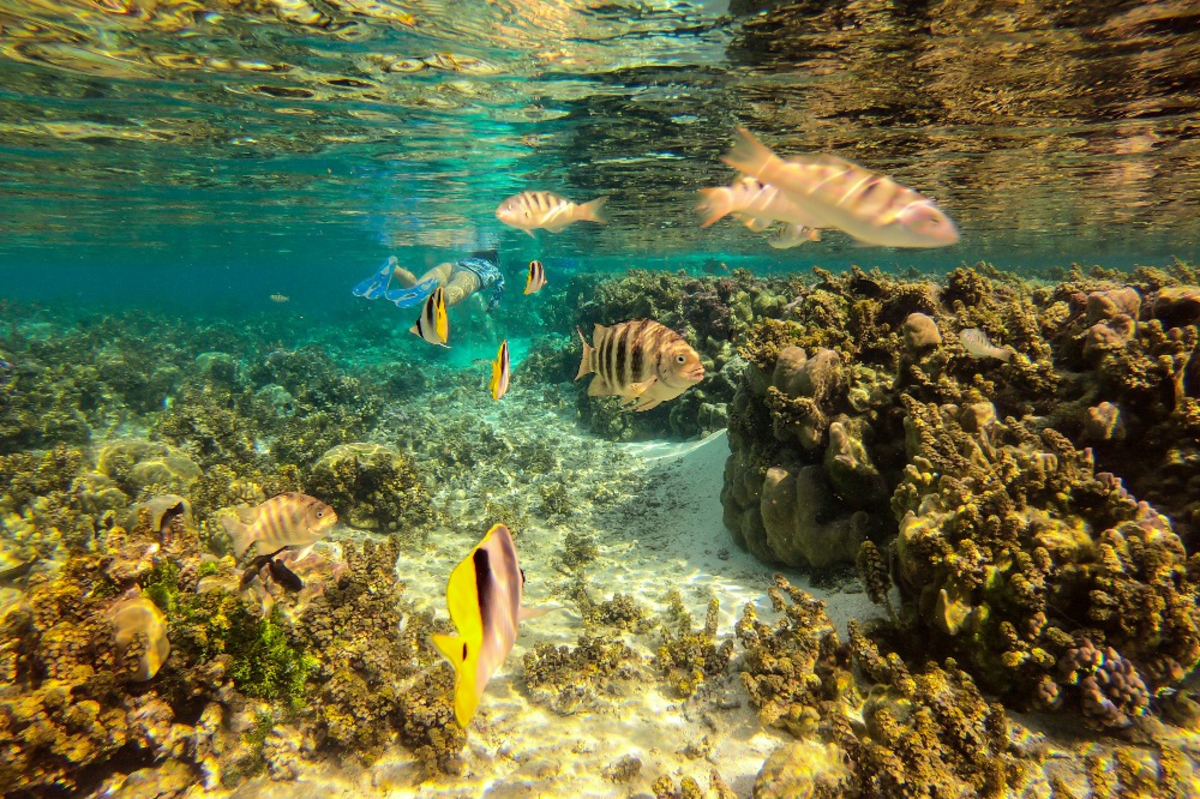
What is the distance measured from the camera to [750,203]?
10.4 ft

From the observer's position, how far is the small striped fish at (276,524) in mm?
4852

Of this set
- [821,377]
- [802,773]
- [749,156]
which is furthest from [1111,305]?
[802,773]

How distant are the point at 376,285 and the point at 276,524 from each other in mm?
4284

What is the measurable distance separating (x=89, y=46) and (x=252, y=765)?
13456mm

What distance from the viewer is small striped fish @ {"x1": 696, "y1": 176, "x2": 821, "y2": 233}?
119 inches

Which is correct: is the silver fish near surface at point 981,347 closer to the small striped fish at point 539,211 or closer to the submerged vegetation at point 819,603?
the submerged vegetation at point 819,603

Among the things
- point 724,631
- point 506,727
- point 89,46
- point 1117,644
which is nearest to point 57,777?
point 506,727

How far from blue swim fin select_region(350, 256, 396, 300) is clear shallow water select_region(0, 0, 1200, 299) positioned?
456 centimetres

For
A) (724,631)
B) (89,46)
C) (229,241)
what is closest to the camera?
(724,631)

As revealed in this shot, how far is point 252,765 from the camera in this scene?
3.77m

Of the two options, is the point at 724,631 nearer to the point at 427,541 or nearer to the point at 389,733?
the point at 389,733

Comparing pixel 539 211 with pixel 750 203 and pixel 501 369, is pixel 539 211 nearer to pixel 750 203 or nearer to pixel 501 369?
pixel 501 369

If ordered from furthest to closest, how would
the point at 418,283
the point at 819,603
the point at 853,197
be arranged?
1. the point at 418,283
2. the point at 819,603
3. the point at 853,197

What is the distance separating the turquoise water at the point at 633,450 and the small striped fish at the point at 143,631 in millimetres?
85
